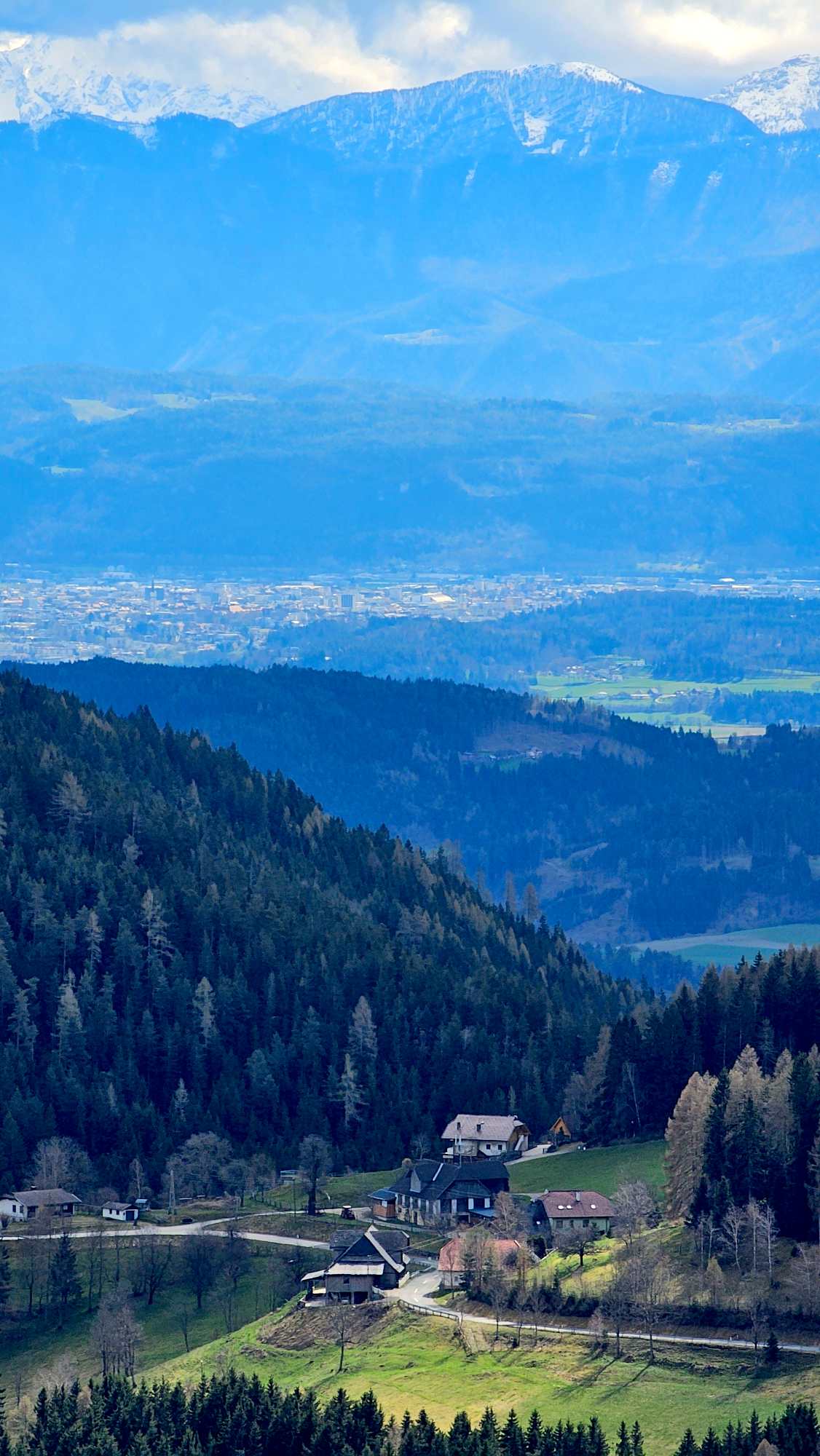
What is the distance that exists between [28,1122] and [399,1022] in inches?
935

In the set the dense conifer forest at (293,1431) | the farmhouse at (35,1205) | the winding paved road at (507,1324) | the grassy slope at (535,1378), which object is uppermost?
the farmhouse at (35,1205)

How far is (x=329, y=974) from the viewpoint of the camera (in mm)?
170000

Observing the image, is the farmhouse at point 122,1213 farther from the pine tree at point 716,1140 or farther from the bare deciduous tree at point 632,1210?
the pine tree at point 716,1140

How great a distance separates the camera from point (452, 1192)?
128 metres

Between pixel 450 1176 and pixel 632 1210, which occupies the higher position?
pixel 450 1176

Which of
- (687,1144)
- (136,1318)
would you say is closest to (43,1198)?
(136,1318)

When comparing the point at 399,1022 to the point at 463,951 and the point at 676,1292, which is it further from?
the point at 676,1292

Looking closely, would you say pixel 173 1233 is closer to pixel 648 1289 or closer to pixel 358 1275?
pixel 358 1275

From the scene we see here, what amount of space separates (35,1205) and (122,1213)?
4.05 metres

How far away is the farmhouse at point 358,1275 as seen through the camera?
11344cm

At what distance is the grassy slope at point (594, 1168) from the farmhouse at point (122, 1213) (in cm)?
1697

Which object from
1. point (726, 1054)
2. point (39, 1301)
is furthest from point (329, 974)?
point (39, 1301)

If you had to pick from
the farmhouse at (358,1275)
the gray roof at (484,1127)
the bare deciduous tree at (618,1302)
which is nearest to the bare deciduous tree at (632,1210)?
the bare deciduous tree at (618,1302)

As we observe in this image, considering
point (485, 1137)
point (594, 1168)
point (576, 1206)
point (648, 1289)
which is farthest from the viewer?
point (485, 1137)
